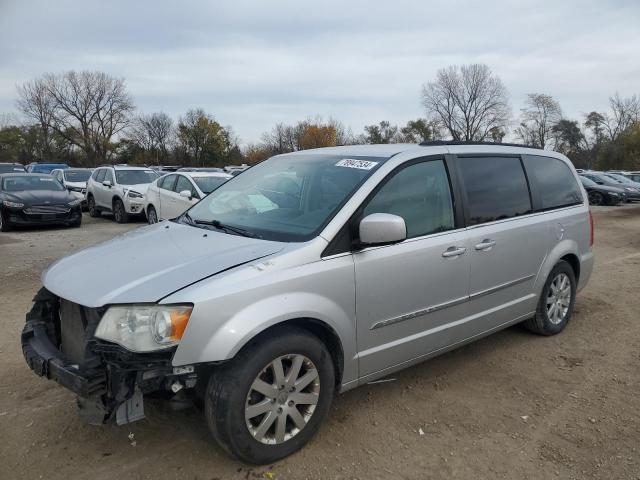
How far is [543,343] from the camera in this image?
456 centimetres

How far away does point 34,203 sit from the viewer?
12.1 metres

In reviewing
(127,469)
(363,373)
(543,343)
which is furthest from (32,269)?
(543,343)

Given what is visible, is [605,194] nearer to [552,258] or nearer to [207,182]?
[207,182]

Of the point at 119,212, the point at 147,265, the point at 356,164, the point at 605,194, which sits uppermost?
the point at 356,164

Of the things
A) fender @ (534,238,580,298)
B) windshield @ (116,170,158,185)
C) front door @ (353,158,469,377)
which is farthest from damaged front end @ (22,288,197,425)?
windshield @ (116,170,158,185)

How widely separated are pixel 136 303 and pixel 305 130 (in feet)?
213

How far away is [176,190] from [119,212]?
3.54 m

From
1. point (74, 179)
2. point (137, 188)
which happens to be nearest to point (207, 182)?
point (137, 188)

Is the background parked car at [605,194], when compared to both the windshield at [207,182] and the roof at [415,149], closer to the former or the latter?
the windshield at [207,182]

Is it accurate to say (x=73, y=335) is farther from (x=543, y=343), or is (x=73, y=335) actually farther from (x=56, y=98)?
(x=56, y=98)

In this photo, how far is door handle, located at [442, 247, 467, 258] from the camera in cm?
340

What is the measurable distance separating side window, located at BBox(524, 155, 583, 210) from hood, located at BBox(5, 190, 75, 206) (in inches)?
455

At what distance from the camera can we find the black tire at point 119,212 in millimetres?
14438

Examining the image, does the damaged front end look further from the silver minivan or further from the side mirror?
the side mirror
